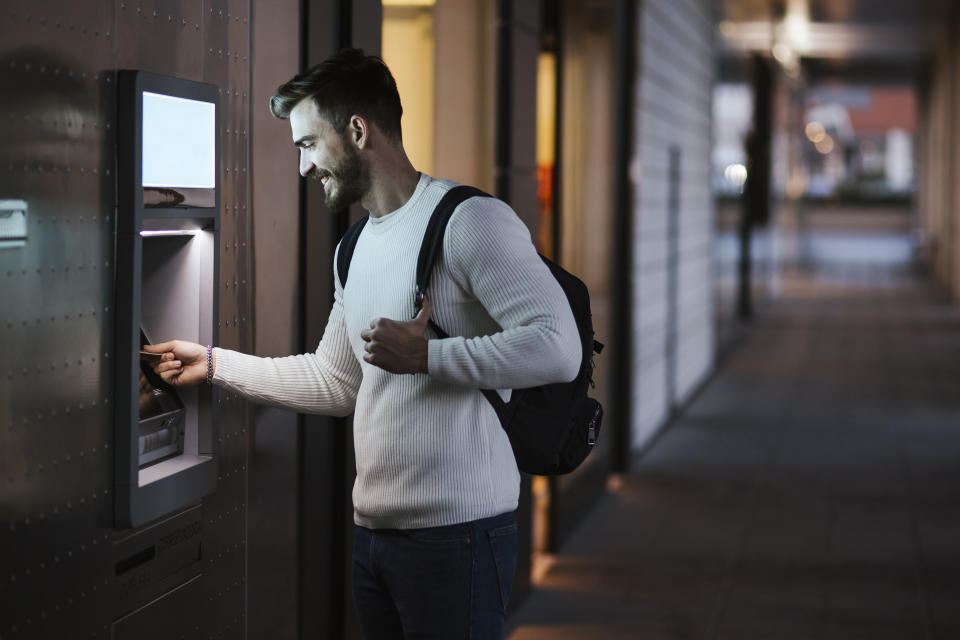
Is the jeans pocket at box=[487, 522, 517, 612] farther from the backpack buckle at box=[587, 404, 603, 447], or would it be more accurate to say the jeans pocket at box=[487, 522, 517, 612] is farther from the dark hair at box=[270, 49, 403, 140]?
the dark hair at box=[270, 49, 403, 140]

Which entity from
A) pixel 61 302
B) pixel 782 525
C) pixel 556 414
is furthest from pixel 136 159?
pixel 782 525

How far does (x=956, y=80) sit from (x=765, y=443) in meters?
13.5

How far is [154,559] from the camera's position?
260 centimetres

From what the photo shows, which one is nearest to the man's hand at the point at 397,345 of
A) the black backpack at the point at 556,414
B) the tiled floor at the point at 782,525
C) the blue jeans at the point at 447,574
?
the black backpack at the point at 556,414

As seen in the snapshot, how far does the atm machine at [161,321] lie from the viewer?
2365 millimetres

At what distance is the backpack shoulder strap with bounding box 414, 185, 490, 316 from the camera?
2229 mm

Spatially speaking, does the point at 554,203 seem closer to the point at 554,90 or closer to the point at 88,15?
the point at 554,90

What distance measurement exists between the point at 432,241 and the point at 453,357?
21 cm

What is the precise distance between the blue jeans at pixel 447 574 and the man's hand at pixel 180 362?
18.5 inches

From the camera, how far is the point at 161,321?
2.56 m

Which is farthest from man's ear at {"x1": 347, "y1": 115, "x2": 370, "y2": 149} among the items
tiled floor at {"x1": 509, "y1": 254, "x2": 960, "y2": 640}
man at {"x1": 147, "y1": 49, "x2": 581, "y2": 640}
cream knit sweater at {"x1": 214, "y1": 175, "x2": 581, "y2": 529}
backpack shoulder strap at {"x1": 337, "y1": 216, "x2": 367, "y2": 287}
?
tiled floor at {"x1": 509, "y1": 254, "x2": 960, "y2": 640}

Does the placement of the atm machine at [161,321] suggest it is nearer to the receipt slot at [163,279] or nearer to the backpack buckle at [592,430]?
the receipt slot at [163,279]

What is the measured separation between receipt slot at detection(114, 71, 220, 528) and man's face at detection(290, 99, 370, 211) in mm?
294

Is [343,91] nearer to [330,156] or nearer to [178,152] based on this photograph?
[330,156]
